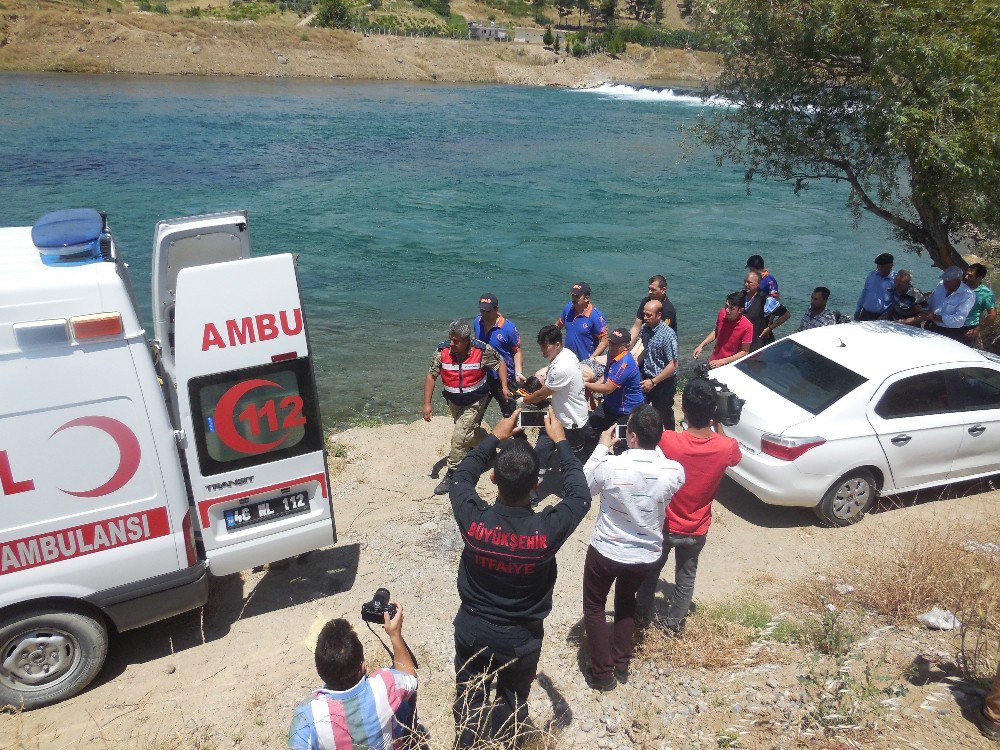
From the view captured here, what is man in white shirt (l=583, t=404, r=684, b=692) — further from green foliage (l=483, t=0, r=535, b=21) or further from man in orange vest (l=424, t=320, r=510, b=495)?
green foliage (l=483, t=0, r=535, b=21)

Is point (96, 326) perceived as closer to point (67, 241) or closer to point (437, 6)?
point (67, 241)

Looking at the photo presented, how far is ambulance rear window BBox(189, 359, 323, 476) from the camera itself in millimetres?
4613

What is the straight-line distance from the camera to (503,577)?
11.1 feet

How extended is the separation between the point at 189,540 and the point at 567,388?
304cm

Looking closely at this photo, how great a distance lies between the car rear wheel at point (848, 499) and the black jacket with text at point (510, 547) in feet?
12.3

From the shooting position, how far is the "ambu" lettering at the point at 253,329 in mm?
4543

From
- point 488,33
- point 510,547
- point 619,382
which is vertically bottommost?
point 619,382

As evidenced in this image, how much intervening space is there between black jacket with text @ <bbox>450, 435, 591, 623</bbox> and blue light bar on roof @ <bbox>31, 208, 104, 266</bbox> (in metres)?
2.68

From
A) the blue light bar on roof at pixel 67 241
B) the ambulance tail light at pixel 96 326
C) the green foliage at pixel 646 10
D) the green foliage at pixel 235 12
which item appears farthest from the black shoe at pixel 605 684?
the green foliage at pixel 646 10

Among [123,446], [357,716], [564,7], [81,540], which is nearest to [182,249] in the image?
[123,446]

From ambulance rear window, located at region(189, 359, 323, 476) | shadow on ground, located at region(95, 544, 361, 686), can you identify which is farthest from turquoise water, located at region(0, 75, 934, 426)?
ambulance rear window, located at region(189, 359, 323, 476)

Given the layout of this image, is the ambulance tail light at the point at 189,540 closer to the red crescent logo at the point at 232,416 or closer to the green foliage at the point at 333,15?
the red crescent logo at the point at 232,416

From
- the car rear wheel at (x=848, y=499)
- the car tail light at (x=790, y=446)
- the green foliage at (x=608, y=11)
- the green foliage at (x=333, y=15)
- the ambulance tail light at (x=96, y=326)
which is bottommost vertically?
the car rear wheel at (x=848, y=499)

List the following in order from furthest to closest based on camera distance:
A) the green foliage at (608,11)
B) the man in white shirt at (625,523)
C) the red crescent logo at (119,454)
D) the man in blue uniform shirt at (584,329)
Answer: the green foliage at (608,11) → the man in blue uniform shirt at (584,329) → the red crescent logo at (119,454) → the man in white shirt at (625,523)
